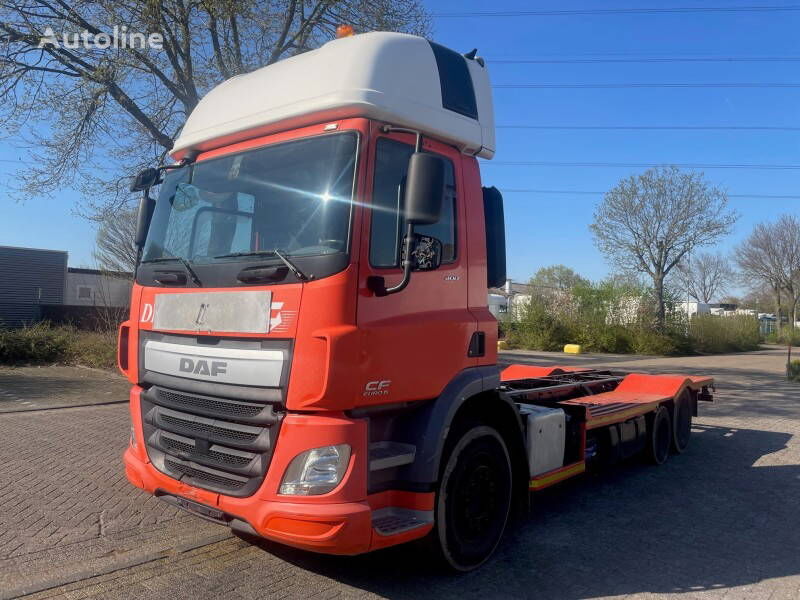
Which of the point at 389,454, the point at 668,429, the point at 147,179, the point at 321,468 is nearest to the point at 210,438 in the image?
the point at 321,468

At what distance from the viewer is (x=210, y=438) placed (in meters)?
3.80

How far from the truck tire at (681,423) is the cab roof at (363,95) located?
488cm

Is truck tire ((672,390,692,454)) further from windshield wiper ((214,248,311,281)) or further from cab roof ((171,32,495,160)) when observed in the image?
windshield wiper ((214,248,311,281))

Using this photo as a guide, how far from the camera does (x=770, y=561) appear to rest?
180 inches

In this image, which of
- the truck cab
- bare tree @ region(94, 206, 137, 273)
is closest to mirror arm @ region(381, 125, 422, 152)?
the truck cab

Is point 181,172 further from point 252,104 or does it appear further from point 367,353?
point 367,353

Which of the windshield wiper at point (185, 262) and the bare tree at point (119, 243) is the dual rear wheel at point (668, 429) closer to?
the windshield wiper at point (185, 262)

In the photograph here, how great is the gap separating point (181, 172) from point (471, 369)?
2.55m

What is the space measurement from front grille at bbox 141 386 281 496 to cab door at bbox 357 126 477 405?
0.64 m

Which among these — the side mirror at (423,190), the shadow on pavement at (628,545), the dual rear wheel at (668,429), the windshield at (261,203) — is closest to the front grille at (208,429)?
the windshield at (261,203)

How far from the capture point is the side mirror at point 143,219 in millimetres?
5008

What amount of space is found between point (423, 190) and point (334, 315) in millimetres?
856

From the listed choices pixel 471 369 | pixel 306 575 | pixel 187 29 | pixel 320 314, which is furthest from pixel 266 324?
pixel 187 29

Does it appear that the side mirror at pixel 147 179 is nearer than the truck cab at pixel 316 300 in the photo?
No
